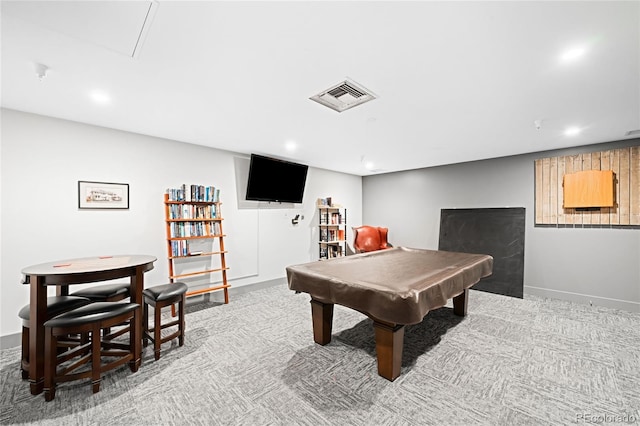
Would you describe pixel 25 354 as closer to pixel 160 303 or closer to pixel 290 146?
pixel 160 303

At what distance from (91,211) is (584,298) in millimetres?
6958

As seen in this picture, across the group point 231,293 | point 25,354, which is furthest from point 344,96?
point 231,293

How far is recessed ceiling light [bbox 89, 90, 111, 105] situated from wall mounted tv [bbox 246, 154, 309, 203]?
2206 millimetres

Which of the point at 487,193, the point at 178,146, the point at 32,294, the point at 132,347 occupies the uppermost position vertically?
the point at 178,146

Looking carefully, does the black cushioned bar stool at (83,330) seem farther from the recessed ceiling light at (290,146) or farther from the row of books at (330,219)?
the row of books at (330,219)

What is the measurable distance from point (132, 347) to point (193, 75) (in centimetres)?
234

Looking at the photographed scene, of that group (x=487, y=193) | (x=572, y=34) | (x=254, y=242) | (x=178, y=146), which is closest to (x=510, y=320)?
(x=487, y=193)

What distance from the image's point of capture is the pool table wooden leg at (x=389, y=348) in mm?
2156

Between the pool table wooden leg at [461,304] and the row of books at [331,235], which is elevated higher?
the row of books at [331,235]

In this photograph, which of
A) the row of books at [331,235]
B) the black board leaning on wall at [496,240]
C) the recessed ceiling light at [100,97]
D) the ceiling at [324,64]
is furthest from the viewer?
the row of books at [331,235]

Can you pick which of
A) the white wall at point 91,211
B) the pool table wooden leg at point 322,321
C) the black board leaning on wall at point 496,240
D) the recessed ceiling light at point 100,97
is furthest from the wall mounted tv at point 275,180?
the black board leaning on wall at point 496,240

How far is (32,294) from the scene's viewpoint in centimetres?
199

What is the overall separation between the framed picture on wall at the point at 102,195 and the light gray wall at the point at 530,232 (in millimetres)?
5222

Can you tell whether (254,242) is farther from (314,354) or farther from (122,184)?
(314,354)
